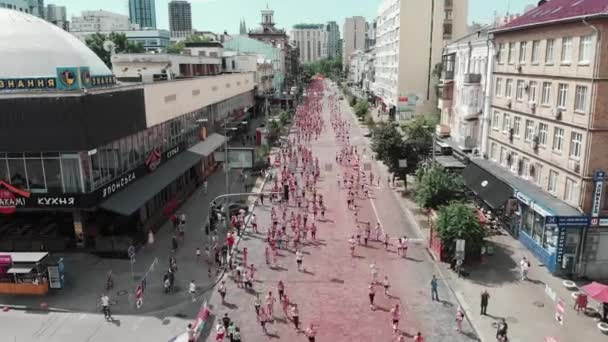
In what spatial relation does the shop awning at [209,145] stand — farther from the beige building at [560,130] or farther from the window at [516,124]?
the window at [516,124]

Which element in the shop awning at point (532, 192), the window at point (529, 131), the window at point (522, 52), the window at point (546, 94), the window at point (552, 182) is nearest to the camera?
the shop awning at point (532, 192)

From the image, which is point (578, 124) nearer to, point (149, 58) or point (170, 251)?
point (170, 251)

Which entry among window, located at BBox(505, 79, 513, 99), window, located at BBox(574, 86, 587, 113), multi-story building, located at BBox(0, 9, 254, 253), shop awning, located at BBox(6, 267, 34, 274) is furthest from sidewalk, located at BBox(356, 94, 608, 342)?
shop awning, located at BBox(6, 267, 34, 274)

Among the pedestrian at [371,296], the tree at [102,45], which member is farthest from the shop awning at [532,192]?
the tree at [102,45]

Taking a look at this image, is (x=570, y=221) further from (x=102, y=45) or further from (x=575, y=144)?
(x=102, y=45)

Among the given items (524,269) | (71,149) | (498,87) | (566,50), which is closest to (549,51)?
(566,50)

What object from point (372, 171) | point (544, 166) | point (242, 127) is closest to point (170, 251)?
point (544, 166)
